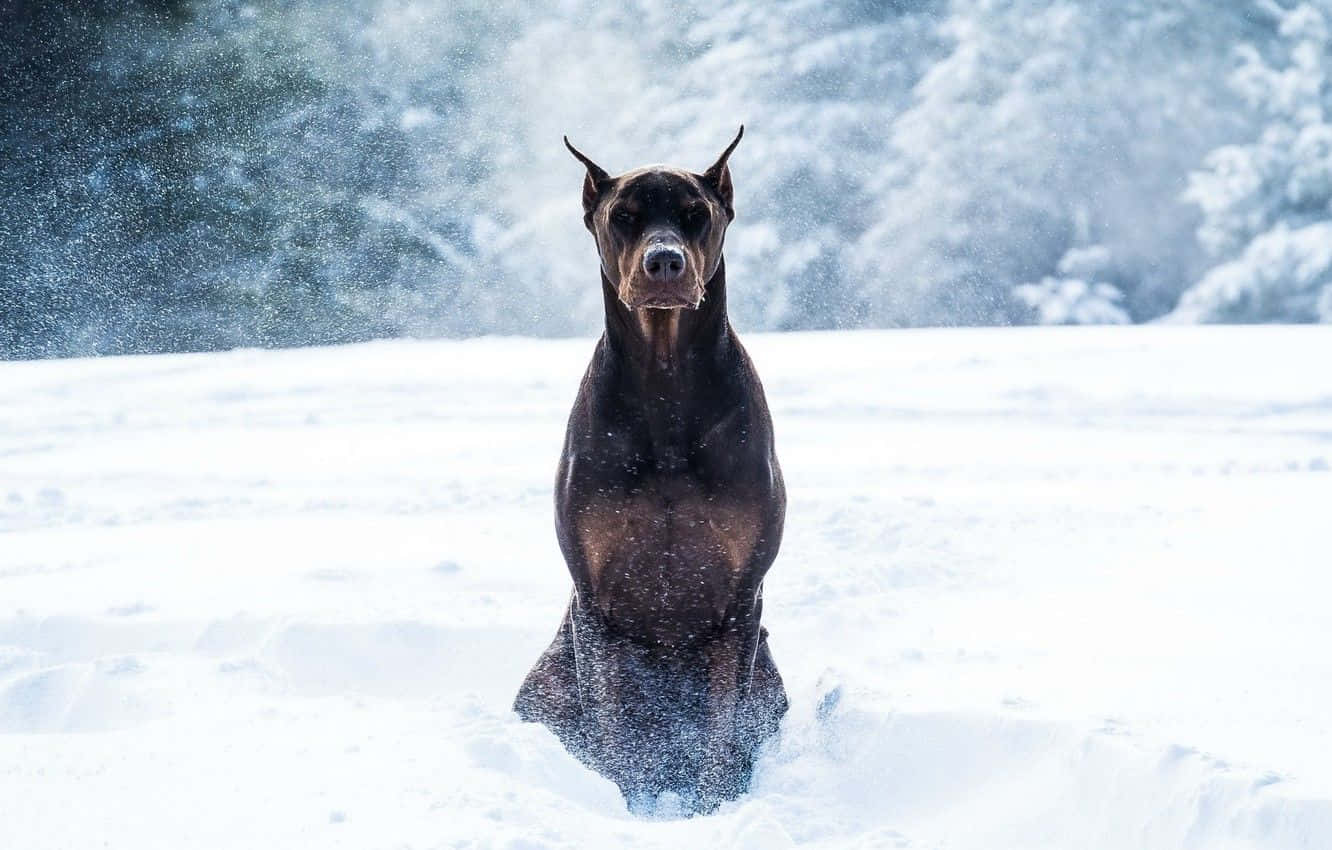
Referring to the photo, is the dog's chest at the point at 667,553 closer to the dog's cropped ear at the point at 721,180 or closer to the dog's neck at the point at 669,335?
the dog's neck at the point at 669,335

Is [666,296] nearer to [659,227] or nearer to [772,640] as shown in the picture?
[659,227]

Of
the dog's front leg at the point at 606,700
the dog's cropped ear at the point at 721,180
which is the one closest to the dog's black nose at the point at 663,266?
the dog's cropped ear at the point at 721,180

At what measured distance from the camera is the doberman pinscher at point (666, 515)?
9.80 feet

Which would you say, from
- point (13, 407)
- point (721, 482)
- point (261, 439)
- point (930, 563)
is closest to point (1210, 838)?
point (721, 482)

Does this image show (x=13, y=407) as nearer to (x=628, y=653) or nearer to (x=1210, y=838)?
(x=628, y=653)

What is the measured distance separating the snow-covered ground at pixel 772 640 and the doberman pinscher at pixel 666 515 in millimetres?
210

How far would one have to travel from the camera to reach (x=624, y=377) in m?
3.07

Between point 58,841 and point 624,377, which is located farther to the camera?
point 624,377

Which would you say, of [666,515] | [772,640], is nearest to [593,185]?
[666,515]

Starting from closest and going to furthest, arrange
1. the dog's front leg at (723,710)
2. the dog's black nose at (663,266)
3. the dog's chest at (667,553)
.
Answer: the dog's black nose at (663,266), the dog's chest at (667,553), the dog's front leg at (723,710)

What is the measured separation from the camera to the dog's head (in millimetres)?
2770

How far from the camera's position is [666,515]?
2986 millimetres

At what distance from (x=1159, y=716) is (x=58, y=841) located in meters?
2.36

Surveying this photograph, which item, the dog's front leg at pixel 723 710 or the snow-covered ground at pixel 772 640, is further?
the dog's front leg at pixel 723 710
